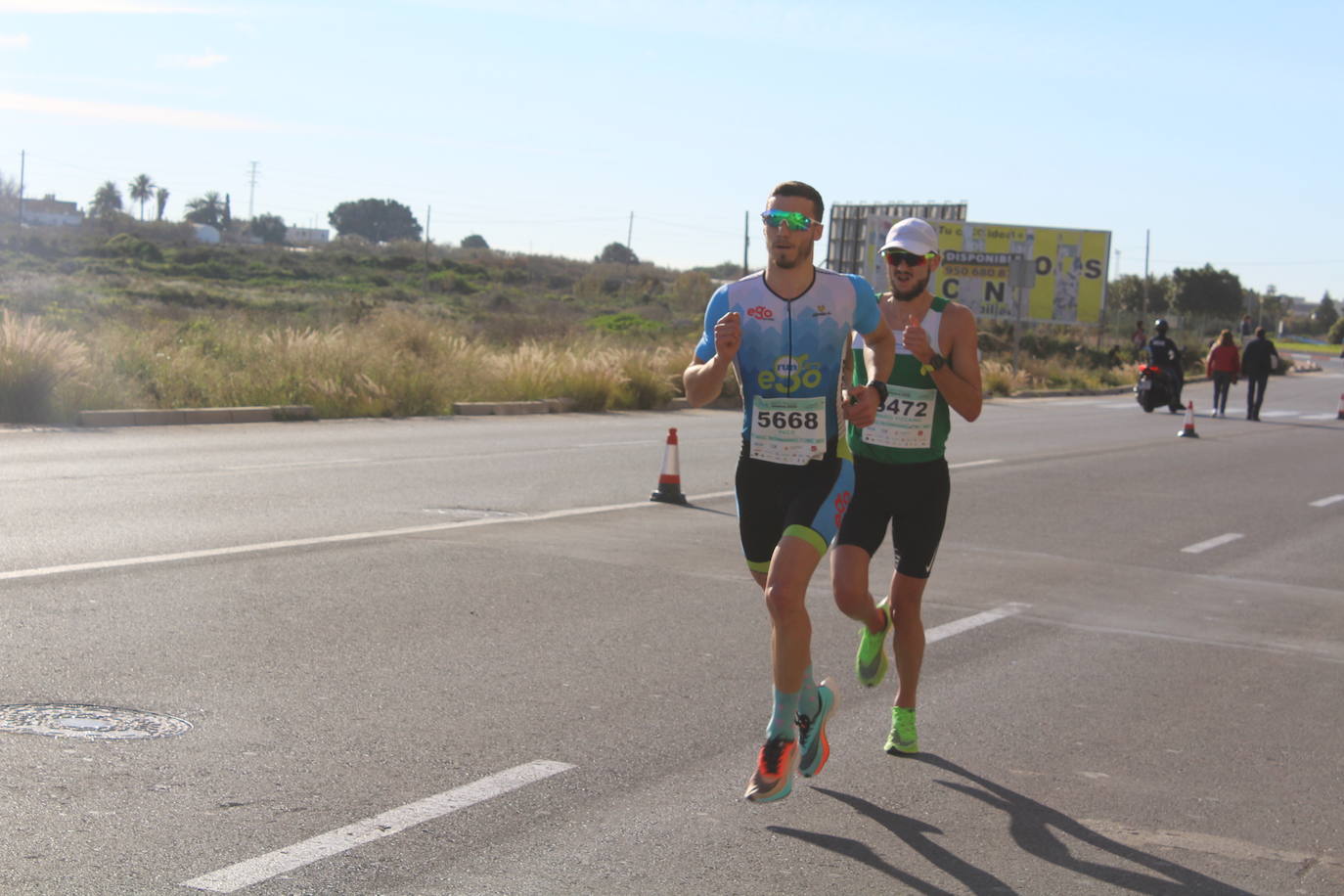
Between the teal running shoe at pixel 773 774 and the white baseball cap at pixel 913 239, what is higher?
the white baseball cap at pixel 913 239

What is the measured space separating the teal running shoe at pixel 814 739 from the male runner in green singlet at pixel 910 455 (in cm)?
59

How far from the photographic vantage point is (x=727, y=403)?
100ft

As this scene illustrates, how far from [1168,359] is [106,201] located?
472 ft

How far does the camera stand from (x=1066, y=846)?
4938mm

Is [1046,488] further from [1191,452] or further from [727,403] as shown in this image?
[727,403]

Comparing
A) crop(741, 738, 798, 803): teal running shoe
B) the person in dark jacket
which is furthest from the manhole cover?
the person in dark jacket

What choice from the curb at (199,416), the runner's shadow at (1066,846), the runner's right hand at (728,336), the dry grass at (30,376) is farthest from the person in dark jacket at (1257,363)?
the runner's right hand at (728,336)

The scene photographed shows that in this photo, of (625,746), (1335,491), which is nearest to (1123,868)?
(625,746)

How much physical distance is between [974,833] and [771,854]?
73 cm

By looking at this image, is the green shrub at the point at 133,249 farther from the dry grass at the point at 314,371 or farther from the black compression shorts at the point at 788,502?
the black compression shorts at the point at 788,502

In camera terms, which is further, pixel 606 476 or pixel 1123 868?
pixel 606 476

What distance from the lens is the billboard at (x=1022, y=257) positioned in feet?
194

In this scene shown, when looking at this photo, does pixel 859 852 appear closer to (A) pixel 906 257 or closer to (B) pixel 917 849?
(B) pixel 917 849

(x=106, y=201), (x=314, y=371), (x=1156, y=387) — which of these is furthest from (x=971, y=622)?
(x=106, y=201)
